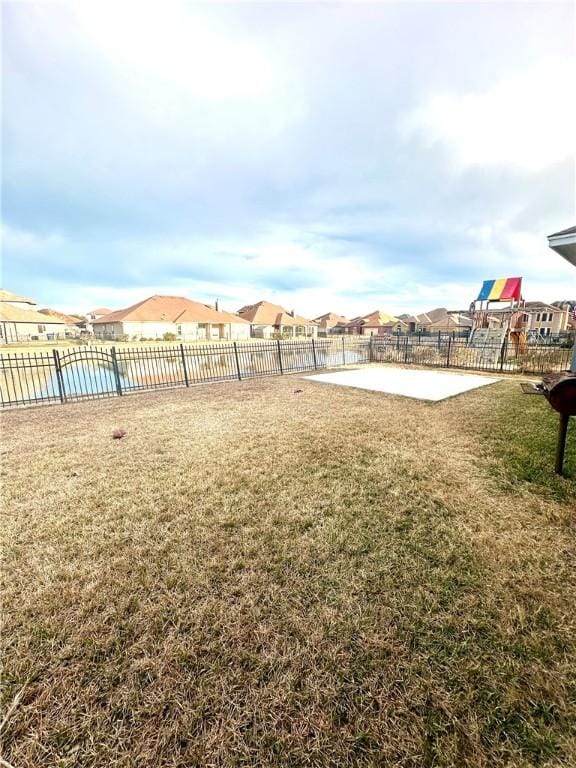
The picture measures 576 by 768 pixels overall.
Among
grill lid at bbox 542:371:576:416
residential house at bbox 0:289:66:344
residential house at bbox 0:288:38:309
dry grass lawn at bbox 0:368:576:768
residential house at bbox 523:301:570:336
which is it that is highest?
residential house at bbox 0:288:38:309

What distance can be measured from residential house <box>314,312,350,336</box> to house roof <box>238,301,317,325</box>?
8.06 meters

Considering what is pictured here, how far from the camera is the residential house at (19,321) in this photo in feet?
99.8

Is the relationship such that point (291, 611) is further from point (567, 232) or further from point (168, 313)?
point (168, 313)

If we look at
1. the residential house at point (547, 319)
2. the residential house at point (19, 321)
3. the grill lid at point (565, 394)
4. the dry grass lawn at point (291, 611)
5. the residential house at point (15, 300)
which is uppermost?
the residential house at point (15, 300)

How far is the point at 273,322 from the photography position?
56.2 m

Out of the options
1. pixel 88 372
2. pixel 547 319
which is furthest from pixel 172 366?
pixel 547 319

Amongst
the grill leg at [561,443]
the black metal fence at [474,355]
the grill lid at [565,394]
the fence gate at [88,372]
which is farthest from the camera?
the black metal fence at [474,355]

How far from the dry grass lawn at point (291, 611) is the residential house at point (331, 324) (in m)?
61.7

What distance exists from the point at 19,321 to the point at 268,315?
35735 mm

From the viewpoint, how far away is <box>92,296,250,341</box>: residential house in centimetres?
4134

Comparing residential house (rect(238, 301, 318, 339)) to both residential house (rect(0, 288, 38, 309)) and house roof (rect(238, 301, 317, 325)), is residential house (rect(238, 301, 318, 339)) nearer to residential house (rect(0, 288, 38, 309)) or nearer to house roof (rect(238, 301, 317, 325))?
house roof (rect(238, 301, 317, 325))

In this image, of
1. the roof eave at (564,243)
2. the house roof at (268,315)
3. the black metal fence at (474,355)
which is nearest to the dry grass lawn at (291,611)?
the roof eave at (564,243)

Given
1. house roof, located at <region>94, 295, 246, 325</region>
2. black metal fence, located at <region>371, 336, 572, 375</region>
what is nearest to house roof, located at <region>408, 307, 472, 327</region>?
black metal fence, located at <region>371, 336, 572, 375</region>

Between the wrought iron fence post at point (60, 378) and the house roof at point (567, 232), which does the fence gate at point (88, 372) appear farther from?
the house roof at point (567, 232)
